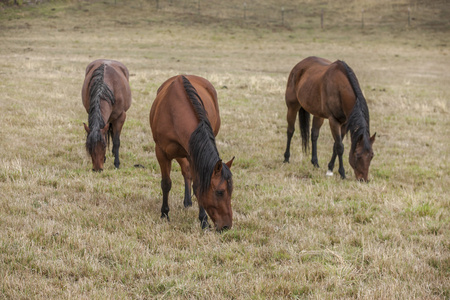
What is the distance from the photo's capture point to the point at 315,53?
118 ft

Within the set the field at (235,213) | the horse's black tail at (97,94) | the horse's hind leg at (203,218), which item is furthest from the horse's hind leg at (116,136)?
the horse's hind leg at (203,218)

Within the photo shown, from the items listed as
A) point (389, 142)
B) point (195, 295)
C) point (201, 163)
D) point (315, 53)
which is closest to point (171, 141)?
point (201, 163)

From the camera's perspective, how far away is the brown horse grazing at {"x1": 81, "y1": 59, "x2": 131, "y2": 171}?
7.07 metres

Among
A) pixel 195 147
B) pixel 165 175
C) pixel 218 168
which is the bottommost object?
pixel 165 175

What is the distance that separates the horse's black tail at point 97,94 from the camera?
24.1ft

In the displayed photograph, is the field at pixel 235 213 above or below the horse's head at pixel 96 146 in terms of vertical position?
below

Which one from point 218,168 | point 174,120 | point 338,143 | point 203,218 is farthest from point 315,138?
point 218,168

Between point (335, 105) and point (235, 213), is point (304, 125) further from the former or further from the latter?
point (235, 213)

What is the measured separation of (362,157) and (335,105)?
4.06 ft

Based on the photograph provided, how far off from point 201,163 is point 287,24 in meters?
53.3

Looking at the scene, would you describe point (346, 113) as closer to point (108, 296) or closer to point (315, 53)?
point (108, 296)

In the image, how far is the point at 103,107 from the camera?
7.74m

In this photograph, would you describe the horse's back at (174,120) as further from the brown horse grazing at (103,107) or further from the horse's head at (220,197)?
the brown horse grazing at (103,107)

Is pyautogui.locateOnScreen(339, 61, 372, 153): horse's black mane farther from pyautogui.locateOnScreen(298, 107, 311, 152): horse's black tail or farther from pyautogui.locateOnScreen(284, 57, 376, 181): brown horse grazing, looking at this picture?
pyautogui.locateOnScreen(298, 107, 311, 152): horse's black tail
